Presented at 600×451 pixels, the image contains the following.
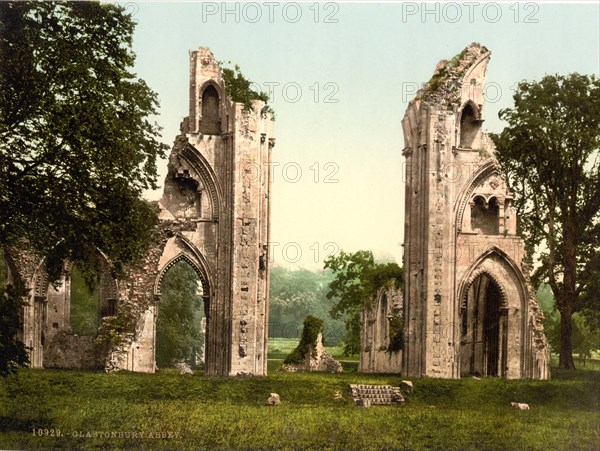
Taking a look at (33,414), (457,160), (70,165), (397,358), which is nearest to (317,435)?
(33,414)

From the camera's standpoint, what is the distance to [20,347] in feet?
75.4

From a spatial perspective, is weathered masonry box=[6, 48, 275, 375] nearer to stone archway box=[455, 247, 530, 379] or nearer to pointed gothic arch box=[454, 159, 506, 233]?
pointed gothic arch box=[454, 159, 506, 233]

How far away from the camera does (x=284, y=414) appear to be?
2430cm

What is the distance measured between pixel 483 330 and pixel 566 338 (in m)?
3.77

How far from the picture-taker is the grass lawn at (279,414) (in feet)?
72.0

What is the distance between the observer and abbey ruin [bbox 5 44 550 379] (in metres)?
31.6

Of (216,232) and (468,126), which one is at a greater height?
(468,126)

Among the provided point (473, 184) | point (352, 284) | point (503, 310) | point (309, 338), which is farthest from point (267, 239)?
point (352, 284)

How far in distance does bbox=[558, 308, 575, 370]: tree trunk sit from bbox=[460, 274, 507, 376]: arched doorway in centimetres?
167

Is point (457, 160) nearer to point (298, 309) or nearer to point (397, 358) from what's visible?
point (397, 358)

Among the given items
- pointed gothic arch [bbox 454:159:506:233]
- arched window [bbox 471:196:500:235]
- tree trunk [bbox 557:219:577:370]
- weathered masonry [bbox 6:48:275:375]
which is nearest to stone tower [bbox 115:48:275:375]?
weathered masonry [bbox 6:48:275:375]

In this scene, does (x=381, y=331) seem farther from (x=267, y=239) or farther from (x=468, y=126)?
(x=468, y=126)

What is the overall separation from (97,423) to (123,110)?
257 inches

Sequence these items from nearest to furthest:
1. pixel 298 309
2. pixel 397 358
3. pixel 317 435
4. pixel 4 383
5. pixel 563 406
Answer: pixel 317 435, pixel 4 383, pixel 563 406, pixel 397 358, pixel 298 309
